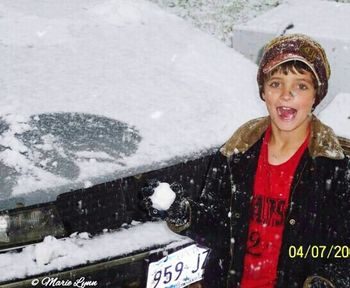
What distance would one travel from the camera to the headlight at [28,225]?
2.13 m

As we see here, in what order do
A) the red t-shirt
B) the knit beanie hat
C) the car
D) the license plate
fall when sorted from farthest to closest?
the license plate → the car → the red t-shirt → the knit beanie hat

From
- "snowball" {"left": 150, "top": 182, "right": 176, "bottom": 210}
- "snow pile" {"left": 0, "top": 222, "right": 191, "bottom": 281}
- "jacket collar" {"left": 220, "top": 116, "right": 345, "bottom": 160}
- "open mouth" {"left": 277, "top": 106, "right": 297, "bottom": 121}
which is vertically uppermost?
"open mouth" {"left": 277, "top": 106, "right": 297, "bottom": 121}

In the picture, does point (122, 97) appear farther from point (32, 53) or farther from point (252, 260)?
point (252, 260)

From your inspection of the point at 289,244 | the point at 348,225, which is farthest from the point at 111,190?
the point at 348,225

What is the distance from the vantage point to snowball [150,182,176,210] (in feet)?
5.91

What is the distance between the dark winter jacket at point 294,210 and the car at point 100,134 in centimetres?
29

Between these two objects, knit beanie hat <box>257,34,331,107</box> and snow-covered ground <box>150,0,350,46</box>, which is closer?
knit beanie hat <box>257,34,331,107</box>

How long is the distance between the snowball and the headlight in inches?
23.1

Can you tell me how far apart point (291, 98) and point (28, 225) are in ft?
3.84

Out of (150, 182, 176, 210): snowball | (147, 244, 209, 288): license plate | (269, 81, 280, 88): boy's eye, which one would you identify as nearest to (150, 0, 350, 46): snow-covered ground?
(147, 244, 209, 288): license plate

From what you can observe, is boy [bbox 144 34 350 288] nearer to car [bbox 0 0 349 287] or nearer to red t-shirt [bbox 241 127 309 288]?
red t-shirt [bbox 241 127 309 288]

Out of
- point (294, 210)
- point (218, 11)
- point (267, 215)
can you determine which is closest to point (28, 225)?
point (267, 215)

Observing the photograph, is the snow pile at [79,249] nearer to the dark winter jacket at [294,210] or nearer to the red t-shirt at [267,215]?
the dark winter jacket at [294,210]
